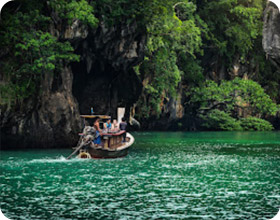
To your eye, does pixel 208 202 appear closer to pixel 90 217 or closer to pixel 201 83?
pixel 90 217

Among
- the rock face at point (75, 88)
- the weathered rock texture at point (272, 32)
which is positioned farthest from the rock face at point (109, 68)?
the weathered rock texture at point (272, 32)

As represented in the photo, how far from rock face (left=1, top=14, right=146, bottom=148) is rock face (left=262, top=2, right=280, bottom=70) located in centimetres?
1151

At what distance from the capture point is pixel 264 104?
170 ft

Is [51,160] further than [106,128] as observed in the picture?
No

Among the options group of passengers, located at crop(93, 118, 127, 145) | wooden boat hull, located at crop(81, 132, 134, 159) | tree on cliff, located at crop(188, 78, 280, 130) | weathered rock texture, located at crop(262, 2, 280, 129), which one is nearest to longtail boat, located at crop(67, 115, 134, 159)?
wooden boat hull, located at crop(81, 132, 134, 159)

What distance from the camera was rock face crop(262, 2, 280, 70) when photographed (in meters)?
23.0

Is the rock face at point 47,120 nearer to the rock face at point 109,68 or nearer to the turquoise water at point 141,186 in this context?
the turquoise water at point 141,186

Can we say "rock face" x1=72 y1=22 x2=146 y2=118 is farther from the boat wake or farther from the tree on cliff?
the tree on cliff

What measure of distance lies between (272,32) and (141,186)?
33.4ft

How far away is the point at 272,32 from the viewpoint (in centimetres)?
2328

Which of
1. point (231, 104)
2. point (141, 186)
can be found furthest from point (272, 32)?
point (231, 104)

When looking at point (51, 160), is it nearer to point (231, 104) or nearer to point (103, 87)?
point (103, 87)

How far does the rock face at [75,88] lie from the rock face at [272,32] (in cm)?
1151

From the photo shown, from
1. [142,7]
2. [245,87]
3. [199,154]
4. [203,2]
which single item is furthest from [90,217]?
[203,2]
